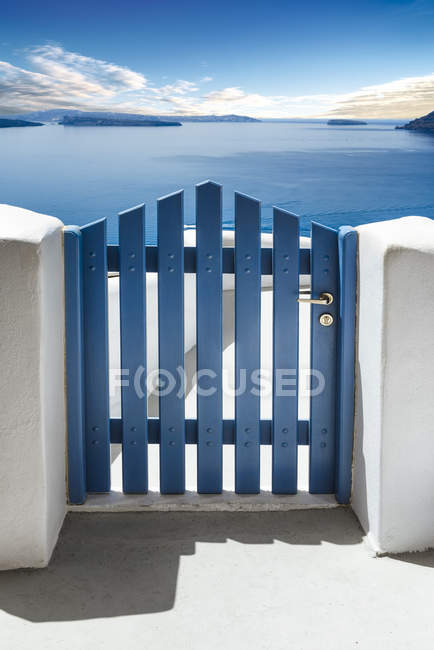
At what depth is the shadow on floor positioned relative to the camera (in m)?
2.49

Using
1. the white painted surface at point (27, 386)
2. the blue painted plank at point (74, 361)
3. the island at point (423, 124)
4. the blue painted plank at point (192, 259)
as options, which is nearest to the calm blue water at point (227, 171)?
the island at point (423, 124)

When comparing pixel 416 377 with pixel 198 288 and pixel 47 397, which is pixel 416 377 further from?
pixel 47 397

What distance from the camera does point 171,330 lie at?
121 inches

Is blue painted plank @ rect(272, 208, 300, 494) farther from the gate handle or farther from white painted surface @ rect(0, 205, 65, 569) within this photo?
white painted surface @ rect(0, 205, 65, 569)

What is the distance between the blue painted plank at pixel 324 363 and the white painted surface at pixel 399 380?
0.18 metres

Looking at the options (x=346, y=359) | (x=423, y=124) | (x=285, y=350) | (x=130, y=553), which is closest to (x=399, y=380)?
(x=346, y=359)

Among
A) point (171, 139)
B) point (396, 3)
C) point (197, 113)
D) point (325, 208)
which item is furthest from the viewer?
point (171, 139)

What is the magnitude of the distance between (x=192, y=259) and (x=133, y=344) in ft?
1.50

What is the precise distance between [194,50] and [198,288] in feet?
151

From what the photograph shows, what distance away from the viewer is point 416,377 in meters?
2.76

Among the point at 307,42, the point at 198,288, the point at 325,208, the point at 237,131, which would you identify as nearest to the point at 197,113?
the point at 307,42

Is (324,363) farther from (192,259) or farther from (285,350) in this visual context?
(192,259)

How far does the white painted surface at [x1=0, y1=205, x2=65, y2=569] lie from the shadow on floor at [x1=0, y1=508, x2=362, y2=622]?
0.15 m

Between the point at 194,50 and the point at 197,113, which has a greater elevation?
the point at 194,50
